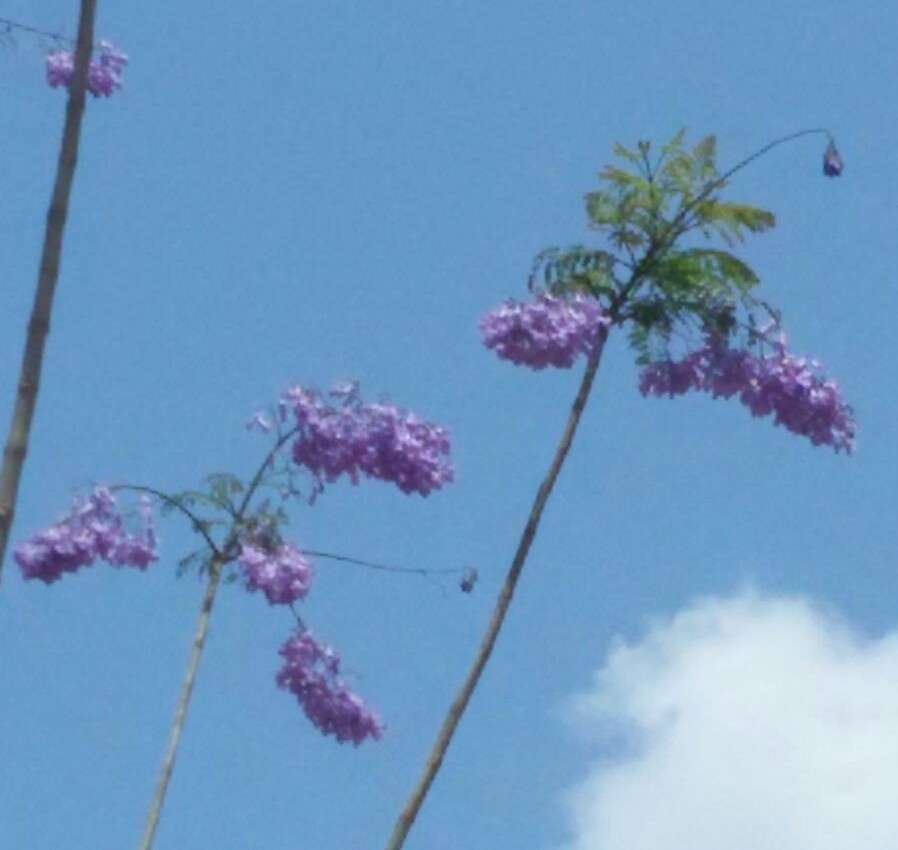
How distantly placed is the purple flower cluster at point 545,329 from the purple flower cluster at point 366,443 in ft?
2.61

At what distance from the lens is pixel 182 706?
1683 cm

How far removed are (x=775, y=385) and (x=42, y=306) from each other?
27.0ft

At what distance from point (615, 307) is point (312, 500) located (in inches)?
101

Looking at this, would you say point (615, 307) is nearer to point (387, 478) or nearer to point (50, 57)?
point (387, 478)

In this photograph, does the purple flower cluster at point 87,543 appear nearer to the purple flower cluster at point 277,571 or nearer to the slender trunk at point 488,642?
the purple flower cluster at point 277,571

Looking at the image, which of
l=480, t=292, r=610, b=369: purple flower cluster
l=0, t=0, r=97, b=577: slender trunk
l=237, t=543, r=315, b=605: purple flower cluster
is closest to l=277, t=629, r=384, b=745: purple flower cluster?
l=237, t=543, r=315, b=605: purple flower cluster

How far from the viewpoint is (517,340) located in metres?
16.8

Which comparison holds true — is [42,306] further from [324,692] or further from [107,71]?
[324,692]

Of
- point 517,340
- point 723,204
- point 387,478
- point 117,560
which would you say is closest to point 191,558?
point 117,560

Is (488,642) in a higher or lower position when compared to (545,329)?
lower

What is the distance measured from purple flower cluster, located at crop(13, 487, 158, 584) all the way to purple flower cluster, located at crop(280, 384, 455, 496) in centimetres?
123

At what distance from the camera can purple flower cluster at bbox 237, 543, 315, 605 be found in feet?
57.6

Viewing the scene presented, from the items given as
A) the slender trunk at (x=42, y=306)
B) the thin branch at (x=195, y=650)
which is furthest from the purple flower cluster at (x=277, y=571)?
the slender trunk at (x=42, y=306)

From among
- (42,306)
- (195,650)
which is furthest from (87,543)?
(42,306)
